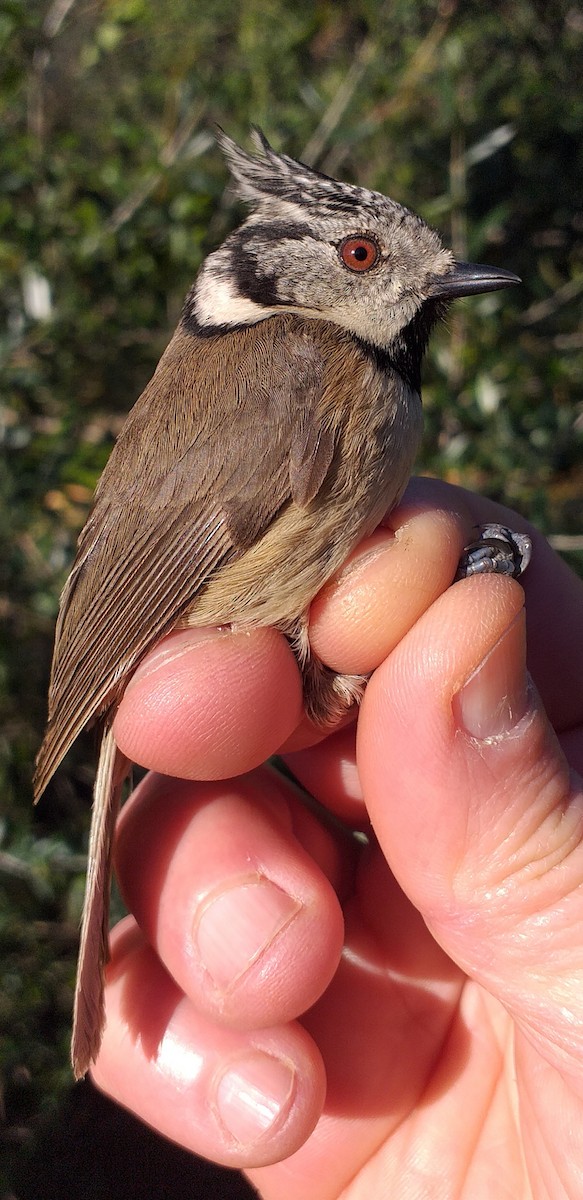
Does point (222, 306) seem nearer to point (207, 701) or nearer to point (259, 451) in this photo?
point (259, 451)

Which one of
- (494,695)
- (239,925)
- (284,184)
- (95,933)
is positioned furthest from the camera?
(284,184)

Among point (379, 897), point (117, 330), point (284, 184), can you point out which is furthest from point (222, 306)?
point (379, 897)

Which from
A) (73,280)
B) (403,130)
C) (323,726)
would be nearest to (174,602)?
(323,726)

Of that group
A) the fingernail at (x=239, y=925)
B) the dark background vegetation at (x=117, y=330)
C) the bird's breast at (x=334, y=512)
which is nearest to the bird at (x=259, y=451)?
the bird's breast at (x=334, y=512)

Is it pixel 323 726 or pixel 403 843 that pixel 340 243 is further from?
pixel 403 843

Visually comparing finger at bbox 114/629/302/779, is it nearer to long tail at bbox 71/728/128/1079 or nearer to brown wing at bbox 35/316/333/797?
brown wing at bbox 35/316/333/797

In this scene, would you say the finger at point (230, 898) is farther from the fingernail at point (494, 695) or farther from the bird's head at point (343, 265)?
the bird's head at point (343, 265)
